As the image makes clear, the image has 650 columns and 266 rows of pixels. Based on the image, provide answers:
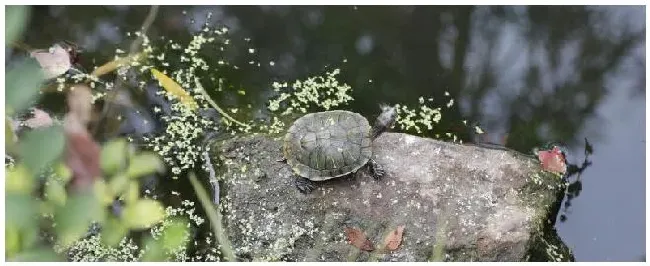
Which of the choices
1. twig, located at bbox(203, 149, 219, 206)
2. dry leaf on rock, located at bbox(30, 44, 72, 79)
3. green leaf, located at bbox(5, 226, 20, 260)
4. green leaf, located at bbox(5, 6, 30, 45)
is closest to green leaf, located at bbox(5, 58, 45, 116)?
green leaf, located at bbox(5, 6, 30, 45)

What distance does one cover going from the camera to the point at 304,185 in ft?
7.64

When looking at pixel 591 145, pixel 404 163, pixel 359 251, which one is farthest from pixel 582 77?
pixel 359 251

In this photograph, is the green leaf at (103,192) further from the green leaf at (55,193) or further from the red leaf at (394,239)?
the red leaf at (394,239)

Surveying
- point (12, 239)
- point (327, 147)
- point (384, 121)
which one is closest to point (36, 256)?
point (12, 239)

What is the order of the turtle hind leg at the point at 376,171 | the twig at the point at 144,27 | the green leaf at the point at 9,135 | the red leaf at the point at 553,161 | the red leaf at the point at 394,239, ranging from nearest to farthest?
the green leaf at the point at 9,135, the red leaf at the point at 394,239, the turtle hind leg at the point at 376,171, the red leaf at the point at 553,161, the twig at the point at 144,27

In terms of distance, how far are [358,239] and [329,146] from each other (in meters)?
0.34

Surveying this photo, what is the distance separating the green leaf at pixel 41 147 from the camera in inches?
20.3

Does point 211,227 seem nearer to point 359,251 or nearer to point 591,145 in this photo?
point 359,251

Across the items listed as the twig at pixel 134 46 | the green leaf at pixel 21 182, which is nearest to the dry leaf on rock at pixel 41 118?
the twig at pixel 134 46

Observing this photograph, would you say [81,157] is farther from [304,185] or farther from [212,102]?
[212,102]

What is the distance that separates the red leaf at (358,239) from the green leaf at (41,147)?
5.91 feet

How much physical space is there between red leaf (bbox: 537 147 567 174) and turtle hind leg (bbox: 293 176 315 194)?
0.89 meters

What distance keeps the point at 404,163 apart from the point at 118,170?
1.79m

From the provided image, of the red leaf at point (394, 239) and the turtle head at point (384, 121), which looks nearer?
the red leaf at point (394, 239)
